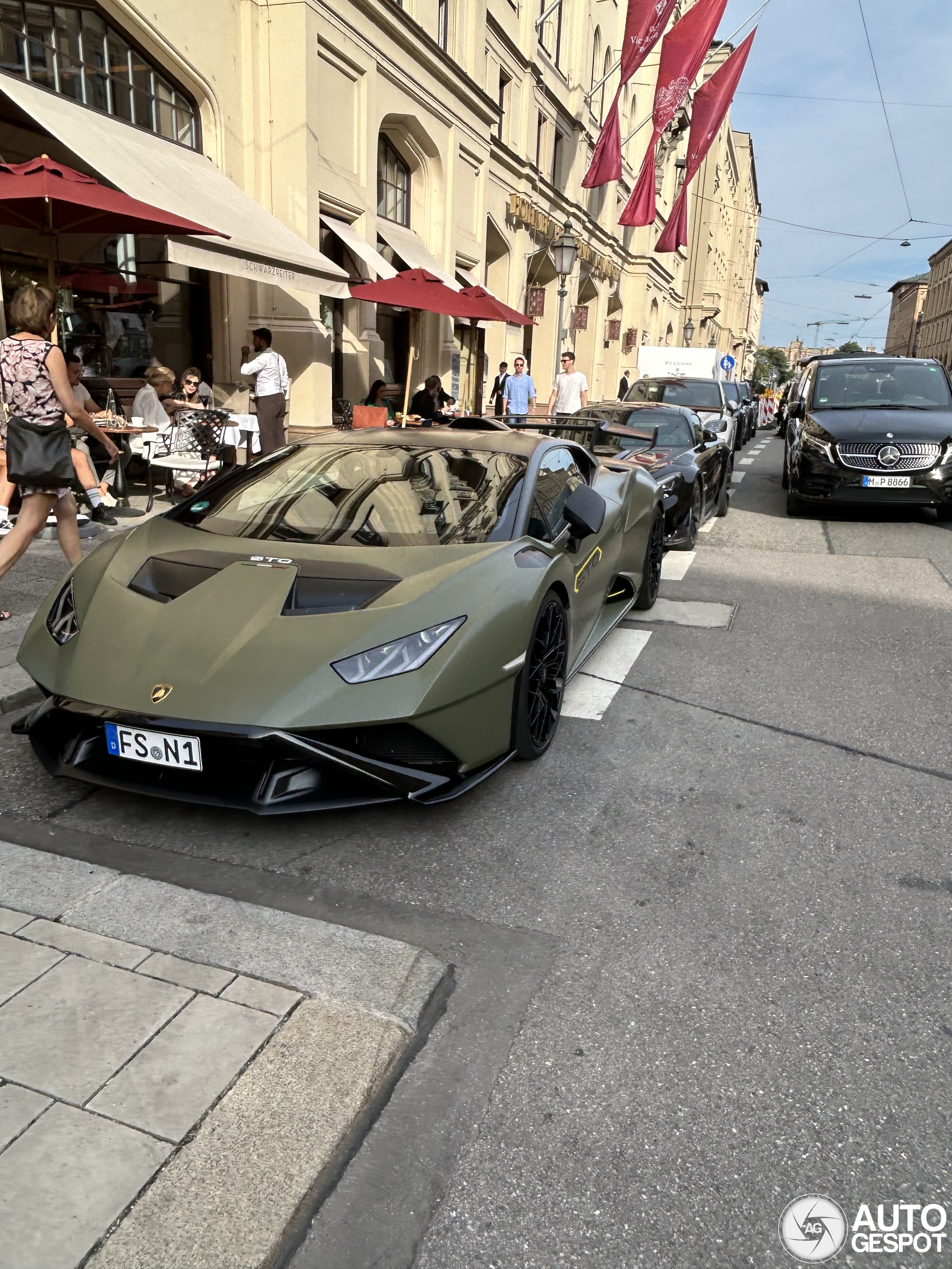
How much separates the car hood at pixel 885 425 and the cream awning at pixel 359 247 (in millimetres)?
6865

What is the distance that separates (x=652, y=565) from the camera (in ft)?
21.4

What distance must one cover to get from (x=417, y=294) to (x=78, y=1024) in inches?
490

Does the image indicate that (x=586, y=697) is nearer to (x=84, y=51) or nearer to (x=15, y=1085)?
(x=15, y=1085)

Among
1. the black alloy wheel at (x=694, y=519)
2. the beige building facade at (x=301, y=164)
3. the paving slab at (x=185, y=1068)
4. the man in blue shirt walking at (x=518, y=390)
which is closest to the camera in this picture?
the paving slab at (x=185, y=1068)

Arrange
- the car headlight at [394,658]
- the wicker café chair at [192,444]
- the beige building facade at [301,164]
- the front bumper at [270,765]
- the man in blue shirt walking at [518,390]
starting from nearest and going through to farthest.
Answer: the front bumper at [270,765] < the car headlight at [394,658] < the wicker café chair at [192,444] < the beige building facade at [301,164] < the man in blue shirt walking at [518,390]

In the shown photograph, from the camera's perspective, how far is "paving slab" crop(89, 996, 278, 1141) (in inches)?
77.0

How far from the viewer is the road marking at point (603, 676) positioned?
4.71 meters

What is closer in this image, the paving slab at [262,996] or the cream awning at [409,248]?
the paving slab at [262,996]

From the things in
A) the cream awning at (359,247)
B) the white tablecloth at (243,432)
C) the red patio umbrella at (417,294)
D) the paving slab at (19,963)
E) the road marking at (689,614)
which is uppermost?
the cream awning at (359,247)

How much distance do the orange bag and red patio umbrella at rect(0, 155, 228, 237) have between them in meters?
4.94

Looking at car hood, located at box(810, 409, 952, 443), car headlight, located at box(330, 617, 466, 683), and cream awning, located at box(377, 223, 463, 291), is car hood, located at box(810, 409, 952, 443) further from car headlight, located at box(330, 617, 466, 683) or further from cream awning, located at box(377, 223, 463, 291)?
car headlight, located at box(330, 617, 466, 683)

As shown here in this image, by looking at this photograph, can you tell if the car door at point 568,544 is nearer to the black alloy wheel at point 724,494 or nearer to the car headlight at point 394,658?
the car headlight at point 394,658

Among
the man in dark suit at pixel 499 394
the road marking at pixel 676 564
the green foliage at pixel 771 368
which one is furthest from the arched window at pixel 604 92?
the green foliage at pixel 771 368

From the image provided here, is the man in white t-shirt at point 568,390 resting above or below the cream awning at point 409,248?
below
